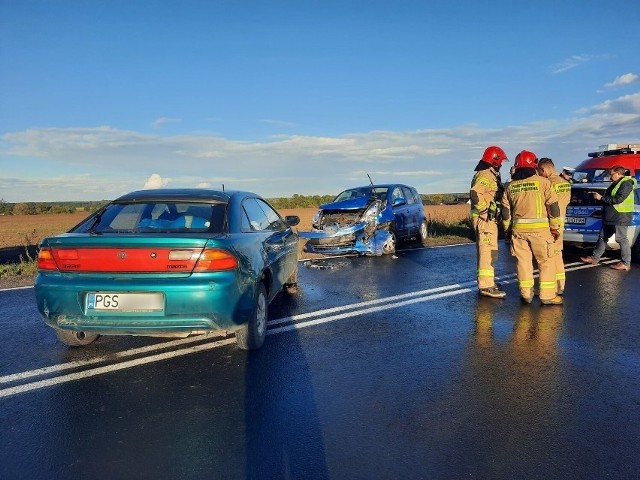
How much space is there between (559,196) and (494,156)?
110cm

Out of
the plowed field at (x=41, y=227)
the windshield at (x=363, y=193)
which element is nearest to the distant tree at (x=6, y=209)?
the plowed field at (x=41, y=227)

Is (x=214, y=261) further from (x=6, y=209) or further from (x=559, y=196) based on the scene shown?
(x=6, y=209)

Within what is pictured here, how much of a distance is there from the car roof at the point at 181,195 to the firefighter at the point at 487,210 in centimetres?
339

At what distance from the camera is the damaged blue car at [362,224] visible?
10.4m

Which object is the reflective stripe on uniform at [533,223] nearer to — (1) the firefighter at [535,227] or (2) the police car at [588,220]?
(1) the firefighter at [535,227]

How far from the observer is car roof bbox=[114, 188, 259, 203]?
15.7ft

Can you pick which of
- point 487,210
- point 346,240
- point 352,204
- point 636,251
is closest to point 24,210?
point 352,204

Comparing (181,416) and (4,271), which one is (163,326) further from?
(4,271)

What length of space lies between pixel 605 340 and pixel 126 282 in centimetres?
459

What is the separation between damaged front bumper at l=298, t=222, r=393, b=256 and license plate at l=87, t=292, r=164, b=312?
6342mm

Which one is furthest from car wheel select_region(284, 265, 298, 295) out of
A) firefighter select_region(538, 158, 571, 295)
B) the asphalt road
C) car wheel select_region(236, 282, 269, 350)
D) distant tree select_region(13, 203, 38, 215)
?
distant tree select_region(13, 203, 38, 215)

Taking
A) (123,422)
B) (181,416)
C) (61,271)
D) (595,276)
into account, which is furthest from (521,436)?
(595,276)

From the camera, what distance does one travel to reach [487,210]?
6.77 metres

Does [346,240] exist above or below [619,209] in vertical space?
below
